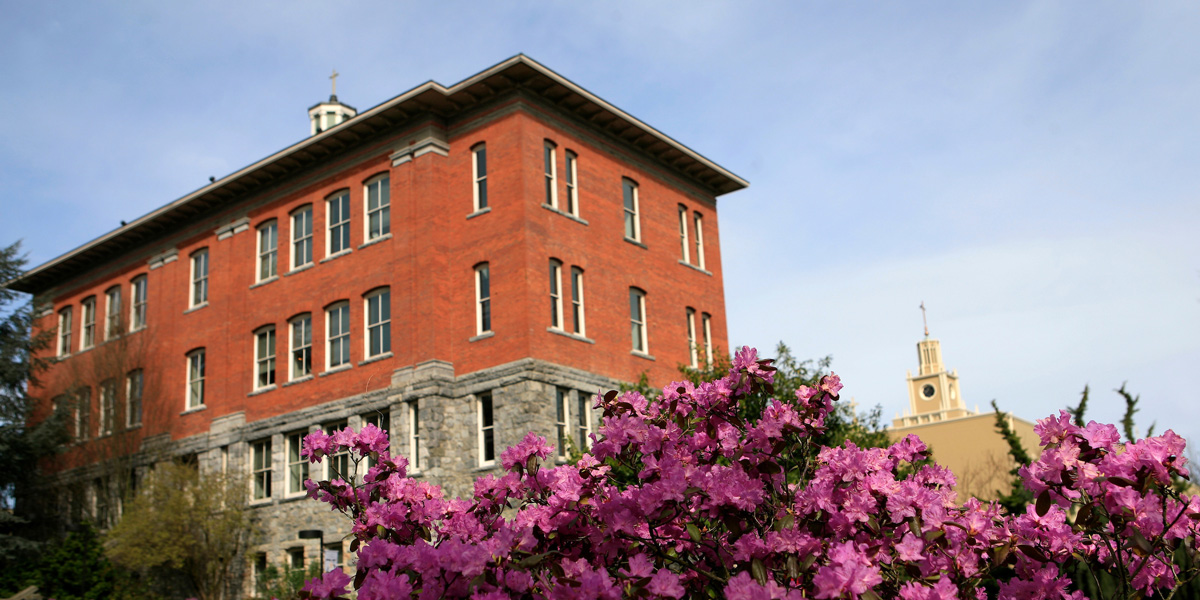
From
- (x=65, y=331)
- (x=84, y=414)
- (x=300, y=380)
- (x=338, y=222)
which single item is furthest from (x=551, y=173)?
(x=65, y=331)

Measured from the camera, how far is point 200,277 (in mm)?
36688

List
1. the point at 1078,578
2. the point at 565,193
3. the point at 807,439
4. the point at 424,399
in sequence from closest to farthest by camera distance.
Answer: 1. the point at 807,439
2. the point at 1078,578
3. the point at 424,399
4. the point at 565,193

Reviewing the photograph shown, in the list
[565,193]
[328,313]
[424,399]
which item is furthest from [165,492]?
[565,193]

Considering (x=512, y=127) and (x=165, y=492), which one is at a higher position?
(x=512, y=127)

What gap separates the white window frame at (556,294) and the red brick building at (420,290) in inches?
2.3

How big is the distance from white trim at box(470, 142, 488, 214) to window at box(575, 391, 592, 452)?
6282mm

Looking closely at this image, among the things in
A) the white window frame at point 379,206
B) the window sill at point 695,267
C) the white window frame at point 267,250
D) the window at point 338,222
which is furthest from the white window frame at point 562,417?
the white window frame at point 267,250

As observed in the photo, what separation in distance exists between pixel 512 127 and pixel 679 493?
24651mm

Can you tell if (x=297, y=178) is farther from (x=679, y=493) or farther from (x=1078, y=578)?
(x=679, y=493)

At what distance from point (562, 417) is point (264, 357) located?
11.9 m

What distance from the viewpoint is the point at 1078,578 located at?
10.2 metres

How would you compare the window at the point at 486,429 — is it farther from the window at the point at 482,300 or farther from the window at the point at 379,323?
the window at the point at 379,323

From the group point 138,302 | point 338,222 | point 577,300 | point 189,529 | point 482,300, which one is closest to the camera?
point 482,300

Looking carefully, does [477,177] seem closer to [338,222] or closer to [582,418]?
[338,222]
